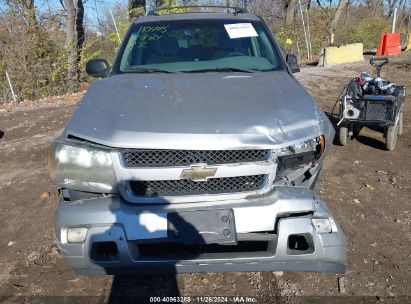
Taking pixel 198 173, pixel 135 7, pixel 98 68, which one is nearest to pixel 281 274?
pixel 198 173

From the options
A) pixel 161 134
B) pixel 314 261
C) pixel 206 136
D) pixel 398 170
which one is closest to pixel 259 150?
pixel 206 136

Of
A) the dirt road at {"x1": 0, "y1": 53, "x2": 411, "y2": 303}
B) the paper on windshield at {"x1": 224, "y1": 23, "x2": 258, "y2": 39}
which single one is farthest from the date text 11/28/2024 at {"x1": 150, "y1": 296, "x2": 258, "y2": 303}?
the paper on windshield at {"x1": 224, "y1": 23, "x2": 258, "y2": 39}

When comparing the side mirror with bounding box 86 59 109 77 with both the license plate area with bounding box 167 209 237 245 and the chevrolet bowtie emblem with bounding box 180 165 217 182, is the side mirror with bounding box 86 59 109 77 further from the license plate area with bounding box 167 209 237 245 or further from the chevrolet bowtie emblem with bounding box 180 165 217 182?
the license plate area with bounding box 167 209 237 245

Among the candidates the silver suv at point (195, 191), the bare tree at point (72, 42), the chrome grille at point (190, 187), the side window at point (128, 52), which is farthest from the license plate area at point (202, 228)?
the bare tree at point (72, 42)

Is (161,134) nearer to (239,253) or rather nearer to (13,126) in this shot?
(239,253)

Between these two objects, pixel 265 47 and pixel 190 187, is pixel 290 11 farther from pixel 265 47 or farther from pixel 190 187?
pixel 190 187

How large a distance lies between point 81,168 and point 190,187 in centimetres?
68

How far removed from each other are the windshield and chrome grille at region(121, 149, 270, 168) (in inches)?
57.9

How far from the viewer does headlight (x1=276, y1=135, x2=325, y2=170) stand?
245 centimetres

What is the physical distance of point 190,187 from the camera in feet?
7.91

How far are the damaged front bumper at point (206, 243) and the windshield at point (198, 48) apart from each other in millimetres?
1661

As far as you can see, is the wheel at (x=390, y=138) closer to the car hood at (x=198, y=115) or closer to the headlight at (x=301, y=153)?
the car hood at (x=198, y=115)

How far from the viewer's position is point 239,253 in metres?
2.37

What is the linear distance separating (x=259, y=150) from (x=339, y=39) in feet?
70.0
